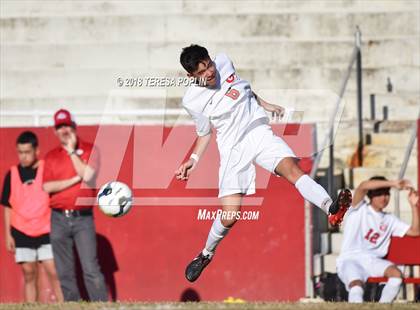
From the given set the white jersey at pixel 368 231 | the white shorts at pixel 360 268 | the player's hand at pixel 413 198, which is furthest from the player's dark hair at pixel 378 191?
the white shorts at pixel 360 268

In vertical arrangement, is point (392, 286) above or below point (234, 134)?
below

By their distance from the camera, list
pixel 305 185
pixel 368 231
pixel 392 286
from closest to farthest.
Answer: pixel 305 185, pixel 392 286, pixel 368 231

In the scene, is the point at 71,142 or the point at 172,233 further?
the point at 172,233

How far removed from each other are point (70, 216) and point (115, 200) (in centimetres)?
161

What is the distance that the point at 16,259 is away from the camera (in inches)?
623

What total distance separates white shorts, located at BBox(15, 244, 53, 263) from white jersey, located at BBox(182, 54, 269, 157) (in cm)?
413

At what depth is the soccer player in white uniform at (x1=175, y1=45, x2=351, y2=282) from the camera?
1186 centimetres

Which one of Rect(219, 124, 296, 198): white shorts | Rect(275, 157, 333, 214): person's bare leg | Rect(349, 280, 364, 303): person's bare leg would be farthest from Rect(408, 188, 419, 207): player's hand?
Rect(275, 157, 333, 214): person's bare leg

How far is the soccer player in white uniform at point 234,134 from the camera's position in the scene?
38.9 feet

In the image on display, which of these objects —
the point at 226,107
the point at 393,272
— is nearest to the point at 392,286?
the point at 393,272

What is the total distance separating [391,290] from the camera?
14.3m

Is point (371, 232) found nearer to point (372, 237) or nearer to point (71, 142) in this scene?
point (372, 237)

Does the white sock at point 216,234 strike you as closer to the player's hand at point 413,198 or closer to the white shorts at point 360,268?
the white shorts at point 360,268

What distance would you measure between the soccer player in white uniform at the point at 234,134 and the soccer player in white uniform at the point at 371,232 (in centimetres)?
287
